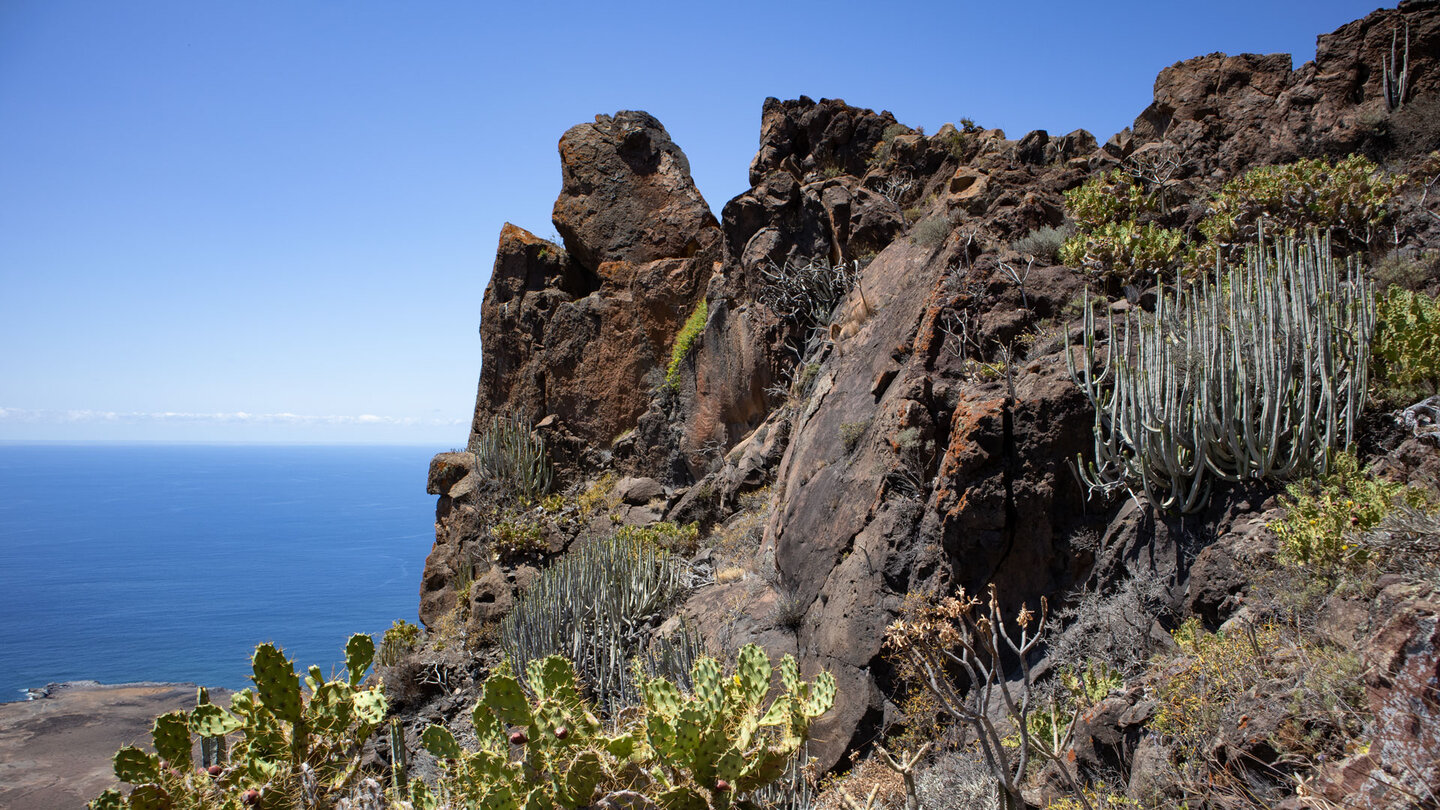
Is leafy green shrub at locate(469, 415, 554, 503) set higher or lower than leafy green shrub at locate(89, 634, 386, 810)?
higher

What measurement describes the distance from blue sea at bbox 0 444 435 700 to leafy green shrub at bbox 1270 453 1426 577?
18.1ft

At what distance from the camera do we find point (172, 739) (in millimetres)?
4160

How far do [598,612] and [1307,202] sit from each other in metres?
8.89

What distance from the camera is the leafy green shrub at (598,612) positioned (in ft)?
30.1

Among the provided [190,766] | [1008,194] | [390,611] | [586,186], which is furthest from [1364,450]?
[390,611]

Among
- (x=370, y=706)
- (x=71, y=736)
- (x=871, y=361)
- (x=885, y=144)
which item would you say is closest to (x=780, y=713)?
(x=370, y=706)

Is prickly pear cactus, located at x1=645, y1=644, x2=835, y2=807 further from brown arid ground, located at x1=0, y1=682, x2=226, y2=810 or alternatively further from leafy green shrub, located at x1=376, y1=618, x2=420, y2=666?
brown arid ground, located at x1=0, y1=682, x2=226, y2=810

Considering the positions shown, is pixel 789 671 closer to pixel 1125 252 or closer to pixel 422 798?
pixel 422 798

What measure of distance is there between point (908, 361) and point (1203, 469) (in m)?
3.23

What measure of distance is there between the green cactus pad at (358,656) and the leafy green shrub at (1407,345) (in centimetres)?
705

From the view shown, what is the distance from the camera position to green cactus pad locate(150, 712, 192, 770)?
4.11m

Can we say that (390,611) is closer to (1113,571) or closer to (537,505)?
(537,505)

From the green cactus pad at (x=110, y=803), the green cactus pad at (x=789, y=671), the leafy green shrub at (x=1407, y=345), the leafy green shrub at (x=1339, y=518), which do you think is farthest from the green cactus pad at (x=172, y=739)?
the leafy green shrub at (x=1407, y=345)

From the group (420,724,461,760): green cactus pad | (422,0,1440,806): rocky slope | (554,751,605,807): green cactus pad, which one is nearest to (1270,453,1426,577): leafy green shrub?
(422,0,1440,806): rocky slope
